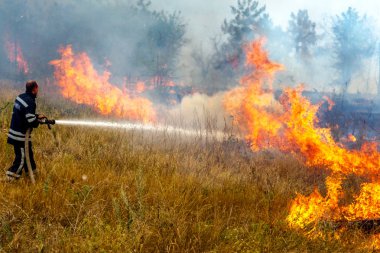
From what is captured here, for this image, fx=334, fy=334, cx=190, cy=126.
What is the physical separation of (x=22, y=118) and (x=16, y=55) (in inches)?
1206

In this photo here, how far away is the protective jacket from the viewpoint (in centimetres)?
458

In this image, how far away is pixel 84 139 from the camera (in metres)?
7.25

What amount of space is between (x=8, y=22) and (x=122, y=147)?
29.5 m

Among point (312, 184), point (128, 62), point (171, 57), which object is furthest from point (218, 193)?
point (171, 57)

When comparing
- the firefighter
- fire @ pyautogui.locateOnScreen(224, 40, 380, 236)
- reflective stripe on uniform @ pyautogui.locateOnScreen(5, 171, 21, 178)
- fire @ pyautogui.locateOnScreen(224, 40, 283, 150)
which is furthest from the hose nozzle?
fire @ pyautogui.locateOnScreen(224, 40, 283, 150)

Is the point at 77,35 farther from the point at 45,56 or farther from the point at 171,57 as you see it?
the point at 171,57

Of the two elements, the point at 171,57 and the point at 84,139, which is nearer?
the point at 84,139

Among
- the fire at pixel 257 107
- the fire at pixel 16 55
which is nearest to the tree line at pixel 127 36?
the fire at pixel 16 55

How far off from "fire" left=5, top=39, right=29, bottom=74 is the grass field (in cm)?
A: 2340

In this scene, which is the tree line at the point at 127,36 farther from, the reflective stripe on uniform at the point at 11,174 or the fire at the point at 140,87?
the reflective stripe on uniform at the point at 11,174

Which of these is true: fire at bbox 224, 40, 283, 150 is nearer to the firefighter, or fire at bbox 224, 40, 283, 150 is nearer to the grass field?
the grass field

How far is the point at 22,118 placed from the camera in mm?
4652

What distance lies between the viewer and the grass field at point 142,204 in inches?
122

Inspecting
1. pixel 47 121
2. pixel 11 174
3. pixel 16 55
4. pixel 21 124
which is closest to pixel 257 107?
pixel 47 121
